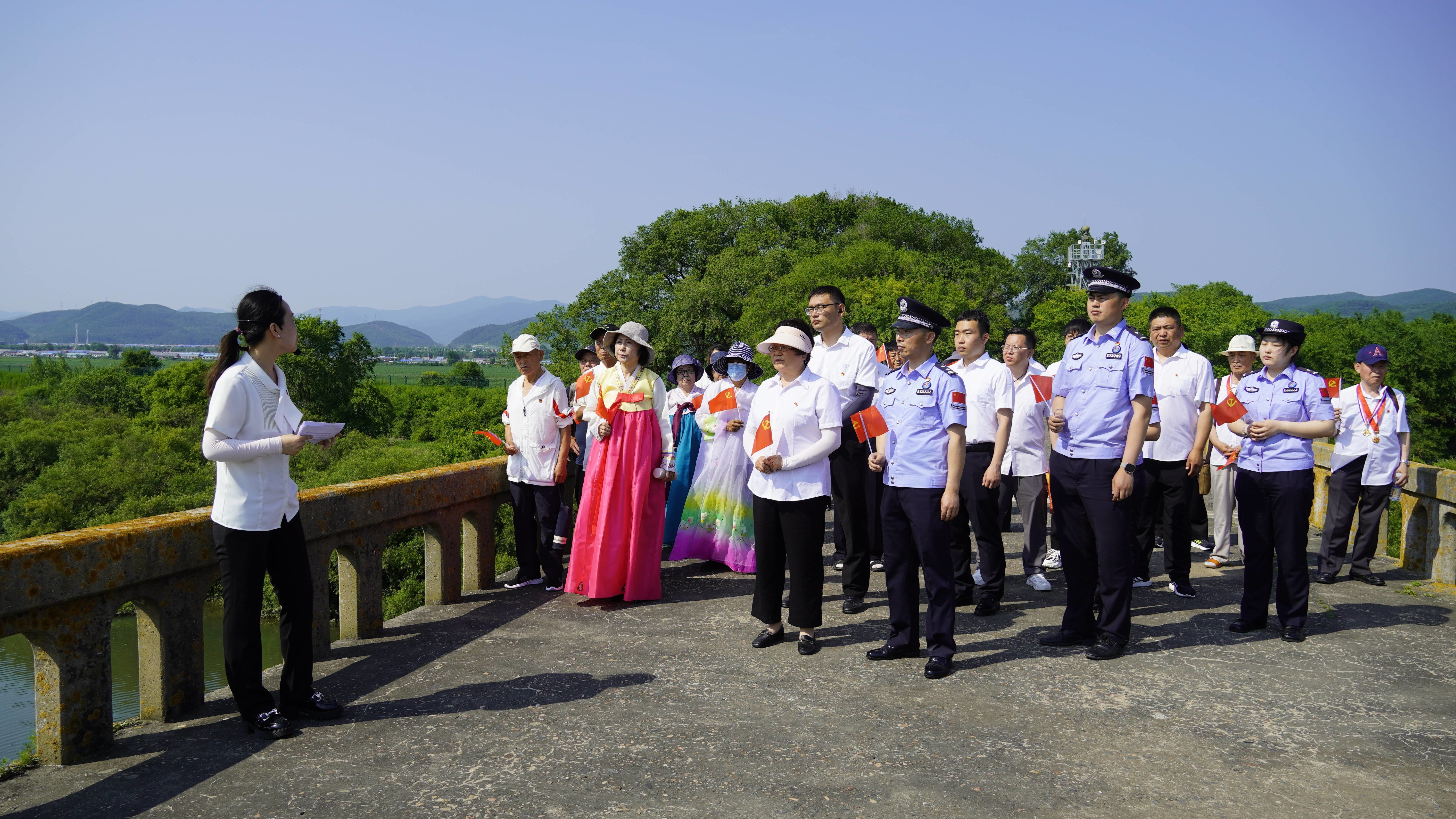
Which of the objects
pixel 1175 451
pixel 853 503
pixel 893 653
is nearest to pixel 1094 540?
pixel 893 653

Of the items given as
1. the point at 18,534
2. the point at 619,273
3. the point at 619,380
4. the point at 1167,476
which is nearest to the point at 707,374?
the point at 619,380

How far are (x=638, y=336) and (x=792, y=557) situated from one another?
2.07 meters

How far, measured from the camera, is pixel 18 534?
3591cm

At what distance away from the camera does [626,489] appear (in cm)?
623

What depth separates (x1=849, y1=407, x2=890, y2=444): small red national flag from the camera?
17.1 ft

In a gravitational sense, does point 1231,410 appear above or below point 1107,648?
above

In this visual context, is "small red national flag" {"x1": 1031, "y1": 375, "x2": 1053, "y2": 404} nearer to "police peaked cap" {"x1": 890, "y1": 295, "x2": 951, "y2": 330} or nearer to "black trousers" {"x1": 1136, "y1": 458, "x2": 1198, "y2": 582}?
"black trousers" {"x1": 1136, "y1": 458, "x2": 1198, "y2": 582}

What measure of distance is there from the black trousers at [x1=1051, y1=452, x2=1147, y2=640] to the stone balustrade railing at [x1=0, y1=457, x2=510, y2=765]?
12.9 ft

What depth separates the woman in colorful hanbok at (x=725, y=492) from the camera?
7.27 m

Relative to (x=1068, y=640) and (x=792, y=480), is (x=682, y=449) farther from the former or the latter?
(x=1068, y=640)

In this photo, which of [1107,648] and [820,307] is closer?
[1107,648]

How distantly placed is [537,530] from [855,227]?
5060cm

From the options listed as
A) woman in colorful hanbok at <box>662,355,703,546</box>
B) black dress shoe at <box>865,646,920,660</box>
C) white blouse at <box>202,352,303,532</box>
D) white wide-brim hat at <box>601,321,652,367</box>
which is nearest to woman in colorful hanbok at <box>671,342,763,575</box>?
woman in colorful hanbok at <box>662,355,703,546</box>

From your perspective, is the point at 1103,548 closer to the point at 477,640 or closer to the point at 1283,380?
the point at 1283,380
